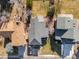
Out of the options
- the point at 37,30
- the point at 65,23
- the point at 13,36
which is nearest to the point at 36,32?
the point at 37,30

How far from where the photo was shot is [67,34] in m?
10.5

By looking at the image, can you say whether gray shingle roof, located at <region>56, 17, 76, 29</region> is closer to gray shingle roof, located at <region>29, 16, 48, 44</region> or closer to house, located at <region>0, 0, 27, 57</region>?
gray shingle roof, located at <region>29, 16, 48, 44</region>

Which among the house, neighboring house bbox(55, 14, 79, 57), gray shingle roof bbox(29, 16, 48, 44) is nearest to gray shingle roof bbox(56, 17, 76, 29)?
neighboring house bbox(55, 14, 79, 57)

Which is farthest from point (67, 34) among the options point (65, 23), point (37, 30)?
Answer: point (37, 30)

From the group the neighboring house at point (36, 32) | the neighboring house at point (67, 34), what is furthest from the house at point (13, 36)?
the neighboring house at point (67, 34)

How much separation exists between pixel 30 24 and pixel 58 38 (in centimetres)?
89

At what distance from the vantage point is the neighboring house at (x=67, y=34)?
10.5 meters

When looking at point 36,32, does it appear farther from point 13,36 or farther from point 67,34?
point 67,34

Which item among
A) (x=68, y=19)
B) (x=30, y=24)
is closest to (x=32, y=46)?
(x=30, y=24)

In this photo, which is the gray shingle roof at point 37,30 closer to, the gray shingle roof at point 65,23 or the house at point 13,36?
the house at point 13,36

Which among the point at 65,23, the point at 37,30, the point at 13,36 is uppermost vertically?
the point at 65,23

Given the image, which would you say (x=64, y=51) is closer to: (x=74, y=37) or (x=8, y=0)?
(x=74, y=37)

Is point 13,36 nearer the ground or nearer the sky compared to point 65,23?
nearer the ground

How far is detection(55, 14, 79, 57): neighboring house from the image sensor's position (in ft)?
34.4
